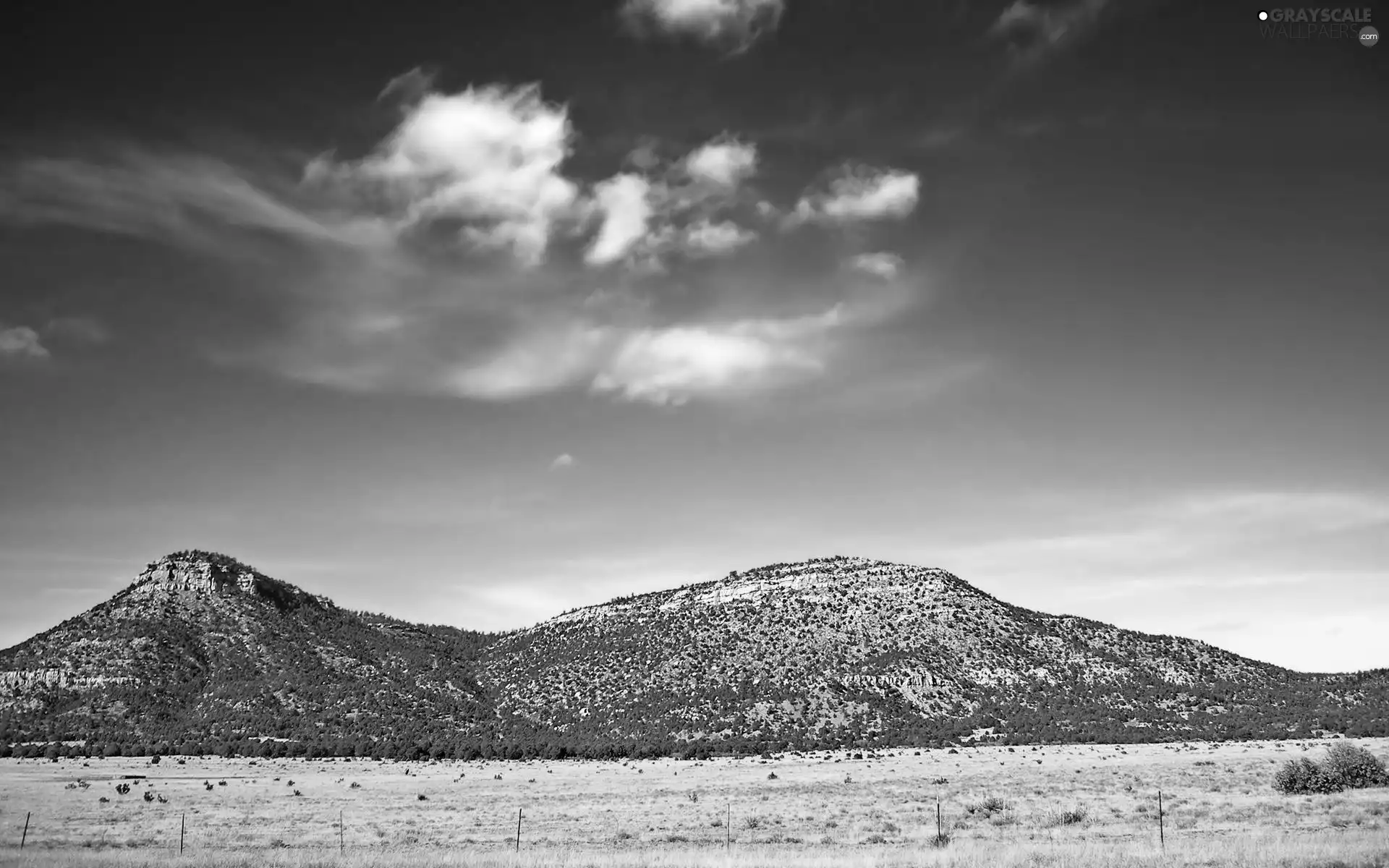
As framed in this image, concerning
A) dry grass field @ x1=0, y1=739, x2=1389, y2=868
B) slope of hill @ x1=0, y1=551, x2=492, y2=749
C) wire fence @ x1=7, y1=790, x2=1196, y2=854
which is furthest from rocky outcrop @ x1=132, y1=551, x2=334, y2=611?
wire fence @ x1=7, y1=790, x2=1196, y2=854

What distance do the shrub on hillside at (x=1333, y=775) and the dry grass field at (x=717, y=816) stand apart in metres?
1.77

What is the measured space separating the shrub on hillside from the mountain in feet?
168

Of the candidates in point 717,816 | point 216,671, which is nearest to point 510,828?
point 717,816

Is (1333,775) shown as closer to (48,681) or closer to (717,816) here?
(717,816)

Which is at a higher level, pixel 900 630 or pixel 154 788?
pixel 900 630

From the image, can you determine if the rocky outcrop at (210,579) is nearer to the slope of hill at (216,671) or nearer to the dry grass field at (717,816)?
the slope of hill at (216,671)

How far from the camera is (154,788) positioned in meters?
55.7

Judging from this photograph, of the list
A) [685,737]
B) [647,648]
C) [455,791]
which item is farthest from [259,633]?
[455,791]

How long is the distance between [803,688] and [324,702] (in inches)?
2382

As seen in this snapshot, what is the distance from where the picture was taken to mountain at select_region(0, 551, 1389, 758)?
10319 centimetres

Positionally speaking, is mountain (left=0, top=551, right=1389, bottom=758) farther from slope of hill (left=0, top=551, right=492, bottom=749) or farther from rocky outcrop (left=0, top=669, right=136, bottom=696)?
slope of hill (left=0, top=551, right=492, bottom=749)

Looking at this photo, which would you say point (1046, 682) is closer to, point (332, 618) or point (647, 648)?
point (647, 648)

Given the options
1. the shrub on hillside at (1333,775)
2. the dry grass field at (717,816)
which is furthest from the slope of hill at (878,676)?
the shrub on hillside at (1333,775)

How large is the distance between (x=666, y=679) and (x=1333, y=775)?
277ft
